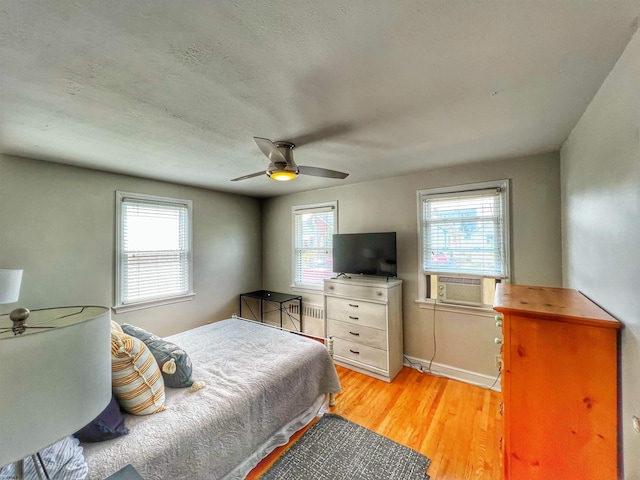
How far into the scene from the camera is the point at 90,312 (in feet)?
2.69

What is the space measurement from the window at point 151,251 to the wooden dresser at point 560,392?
3.72 m

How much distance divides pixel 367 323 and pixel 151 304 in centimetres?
276

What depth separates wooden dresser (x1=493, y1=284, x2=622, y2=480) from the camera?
1164mm

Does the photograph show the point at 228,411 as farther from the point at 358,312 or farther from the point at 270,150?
the point at 358,312

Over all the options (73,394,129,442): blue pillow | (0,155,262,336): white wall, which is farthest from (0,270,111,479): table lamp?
(0,155,262,336): white wall

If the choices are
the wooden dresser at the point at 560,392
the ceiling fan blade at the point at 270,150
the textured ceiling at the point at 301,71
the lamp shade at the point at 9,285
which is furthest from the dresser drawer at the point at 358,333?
the lamp shade at the point at 9,285

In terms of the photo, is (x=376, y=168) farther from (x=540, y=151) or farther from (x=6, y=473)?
(x=6, y=473)

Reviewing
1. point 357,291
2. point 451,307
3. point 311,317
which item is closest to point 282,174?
point 357,291

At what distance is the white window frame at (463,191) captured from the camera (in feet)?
8.71

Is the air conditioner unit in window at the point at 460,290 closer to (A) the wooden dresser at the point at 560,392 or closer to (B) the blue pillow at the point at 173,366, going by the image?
(A) the wooden dresser at the point at 560,392

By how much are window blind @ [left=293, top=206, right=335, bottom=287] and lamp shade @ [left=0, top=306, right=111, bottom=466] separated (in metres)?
3.38

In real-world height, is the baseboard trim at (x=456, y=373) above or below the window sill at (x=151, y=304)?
below

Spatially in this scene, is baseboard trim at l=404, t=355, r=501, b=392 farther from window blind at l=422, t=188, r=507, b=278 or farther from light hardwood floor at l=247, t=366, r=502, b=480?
window blind at l=422, t=188, r=507, b=278

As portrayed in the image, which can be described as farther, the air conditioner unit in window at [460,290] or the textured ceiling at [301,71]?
the air conditioner unit in window at [460,290]
